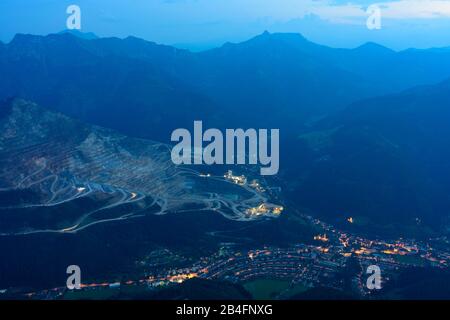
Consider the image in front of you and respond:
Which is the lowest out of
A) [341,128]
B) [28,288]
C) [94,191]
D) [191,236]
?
[28,288]

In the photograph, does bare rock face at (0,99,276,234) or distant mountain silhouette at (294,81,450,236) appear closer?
bare rock face at (0,99,276,234)

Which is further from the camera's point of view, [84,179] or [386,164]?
[386,164]

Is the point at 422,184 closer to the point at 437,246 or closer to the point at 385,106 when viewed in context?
the point at 437,246

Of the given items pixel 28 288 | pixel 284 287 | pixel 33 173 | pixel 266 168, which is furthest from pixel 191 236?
pixel 266 168

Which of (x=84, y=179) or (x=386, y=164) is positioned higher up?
(x=386, y=164)

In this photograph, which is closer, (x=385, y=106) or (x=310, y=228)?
(x=310, y=228)

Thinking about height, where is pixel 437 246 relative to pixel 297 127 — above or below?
below

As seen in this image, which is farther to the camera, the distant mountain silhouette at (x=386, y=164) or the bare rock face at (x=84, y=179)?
the distant mountain silhouette at (x=386, y=164)
